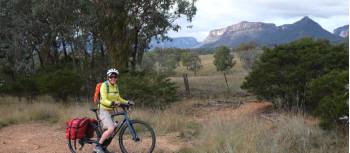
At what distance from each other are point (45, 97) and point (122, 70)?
4070mm

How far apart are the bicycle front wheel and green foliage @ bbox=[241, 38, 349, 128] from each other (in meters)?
8.31

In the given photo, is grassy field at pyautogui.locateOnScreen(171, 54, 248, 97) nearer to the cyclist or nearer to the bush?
the bush

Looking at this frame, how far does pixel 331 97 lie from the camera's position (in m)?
12.1

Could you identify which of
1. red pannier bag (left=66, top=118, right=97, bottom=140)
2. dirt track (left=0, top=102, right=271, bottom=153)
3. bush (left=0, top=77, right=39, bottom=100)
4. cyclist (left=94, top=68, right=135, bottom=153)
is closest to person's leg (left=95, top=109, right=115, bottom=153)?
cyclist (left=94, top=68, right=135, bottom=153)

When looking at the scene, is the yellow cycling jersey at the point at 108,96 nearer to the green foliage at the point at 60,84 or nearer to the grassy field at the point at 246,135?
the grassy field at the point at 246,135

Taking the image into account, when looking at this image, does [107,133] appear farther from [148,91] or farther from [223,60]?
[223,60]

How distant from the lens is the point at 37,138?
12.3 metres

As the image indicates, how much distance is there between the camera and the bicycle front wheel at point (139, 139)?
9.21 meters

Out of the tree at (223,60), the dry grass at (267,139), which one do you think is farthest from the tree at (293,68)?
the tree at (223,60)

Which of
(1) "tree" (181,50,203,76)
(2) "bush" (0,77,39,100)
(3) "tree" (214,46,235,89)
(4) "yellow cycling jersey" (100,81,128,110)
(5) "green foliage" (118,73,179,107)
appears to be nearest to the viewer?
(4) "yellow cycling jersey" (100,81,128,110)

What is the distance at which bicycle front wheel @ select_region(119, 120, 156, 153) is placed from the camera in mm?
9211

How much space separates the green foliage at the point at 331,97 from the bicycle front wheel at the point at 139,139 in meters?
3.61

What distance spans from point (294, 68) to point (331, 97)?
19.5 ft

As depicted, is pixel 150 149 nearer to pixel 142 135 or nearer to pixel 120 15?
pixel 142 135
